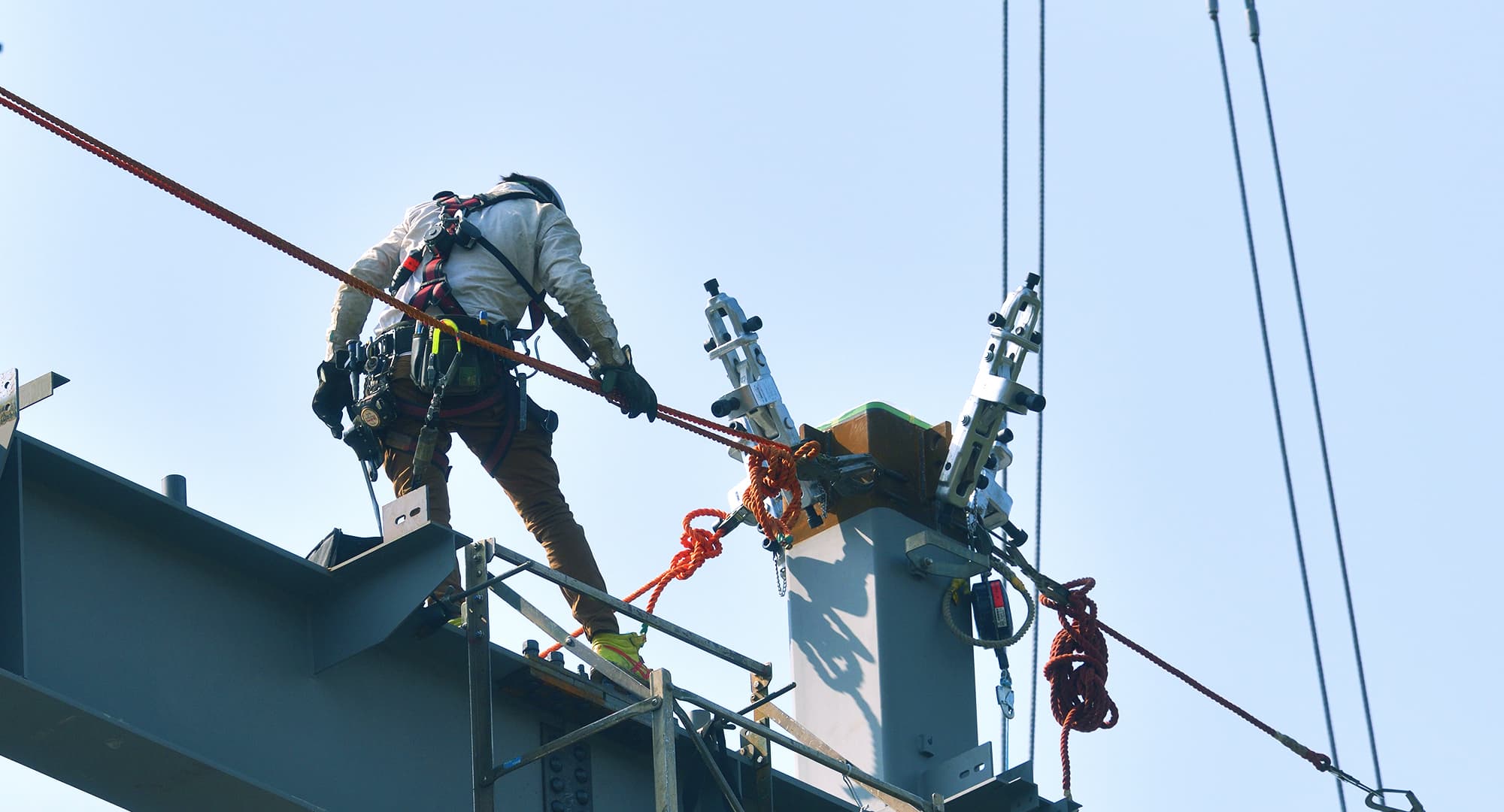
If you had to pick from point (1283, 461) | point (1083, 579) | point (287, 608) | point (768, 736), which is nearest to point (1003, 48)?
point (1283, 461)

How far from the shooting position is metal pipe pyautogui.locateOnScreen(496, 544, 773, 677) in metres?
7.07

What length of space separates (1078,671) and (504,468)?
2.81 m

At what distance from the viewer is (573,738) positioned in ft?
23.1

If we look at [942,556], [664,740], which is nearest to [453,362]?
[664,740]

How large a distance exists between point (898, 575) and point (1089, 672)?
108 cm

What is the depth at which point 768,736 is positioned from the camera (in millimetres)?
7621

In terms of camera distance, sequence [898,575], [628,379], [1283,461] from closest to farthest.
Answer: [628,379] < [898,575] < [1283,461]

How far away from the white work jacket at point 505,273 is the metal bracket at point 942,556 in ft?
5.01

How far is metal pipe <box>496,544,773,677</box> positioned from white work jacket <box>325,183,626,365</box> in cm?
158

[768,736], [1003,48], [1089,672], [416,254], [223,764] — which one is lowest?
[223,764]

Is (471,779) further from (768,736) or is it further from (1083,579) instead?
(1083,579)

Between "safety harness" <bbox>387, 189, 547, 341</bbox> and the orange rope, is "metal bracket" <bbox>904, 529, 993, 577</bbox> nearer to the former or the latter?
the orange rope

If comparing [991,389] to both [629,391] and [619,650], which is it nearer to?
[629,391]

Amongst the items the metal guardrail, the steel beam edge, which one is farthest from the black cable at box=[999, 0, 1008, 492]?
the steel beam edge
